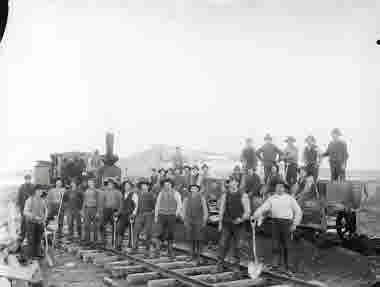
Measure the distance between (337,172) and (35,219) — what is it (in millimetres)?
6262

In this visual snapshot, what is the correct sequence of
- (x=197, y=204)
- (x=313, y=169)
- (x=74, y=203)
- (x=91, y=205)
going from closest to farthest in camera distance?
(x=197, y=204), (x=313, y=169), (x=91, y=205), (x=74, y=203)

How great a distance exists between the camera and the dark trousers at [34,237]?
825 centimetres

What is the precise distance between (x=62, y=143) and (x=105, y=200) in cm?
758

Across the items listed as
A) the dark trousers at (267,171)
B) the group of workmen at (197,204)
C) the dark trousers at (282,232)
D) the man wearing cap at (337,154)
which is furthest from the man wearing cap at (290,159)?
the dark trousers at (282,232)

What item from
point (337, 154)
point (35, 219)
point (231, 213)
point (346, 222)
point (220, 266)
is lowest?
point (220, 266)

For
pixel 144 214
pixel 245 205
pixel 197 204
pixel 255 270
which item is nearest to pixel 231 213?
pixel 245 205

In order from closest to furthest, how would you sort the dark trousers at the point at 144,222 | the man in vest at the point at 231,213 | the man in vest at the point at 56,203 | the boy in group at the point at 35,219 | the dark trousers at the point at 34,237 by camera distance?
1. the man in vest at the point at 231,213
2. the boy in group at the point at 35,219
3. the dark trousers at the point at 34,237
4. the dark trousers at the point at 144,222
5. the man in vest at the point at 56,203

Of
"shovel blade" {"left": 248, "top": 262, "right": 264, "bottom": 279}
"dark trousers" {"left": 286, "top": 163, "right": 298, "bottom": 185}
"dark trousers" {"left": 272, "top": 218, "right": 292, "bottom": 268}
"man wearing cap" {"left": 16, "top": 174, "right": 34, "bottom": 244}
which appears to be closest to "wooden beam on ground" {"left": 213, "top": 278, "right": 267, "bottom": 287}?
"shovel blade" {"left": 248, "top": 262, "right": 264, "bottom": 279}

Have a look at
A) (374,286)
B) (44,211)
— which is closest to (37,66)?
(44,211)

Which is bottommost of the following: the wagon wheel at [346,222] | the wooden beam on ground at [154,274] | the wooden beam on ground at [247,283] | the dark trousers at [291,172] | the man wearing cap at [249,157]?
the wooden beam on ground at [154,274]

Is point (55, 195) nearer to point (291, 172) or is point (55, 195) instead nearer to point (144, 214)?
point (144, 214)

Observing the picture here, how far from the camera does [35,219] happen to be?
26.7 feet

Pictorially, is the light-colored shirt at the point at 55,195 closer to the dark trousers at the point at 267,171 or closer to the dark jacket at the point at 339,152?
the dark trousers at the point at 267,171

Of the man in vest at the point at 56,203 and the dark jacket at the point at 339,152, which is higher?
the dark jacket at the point at 339,152
